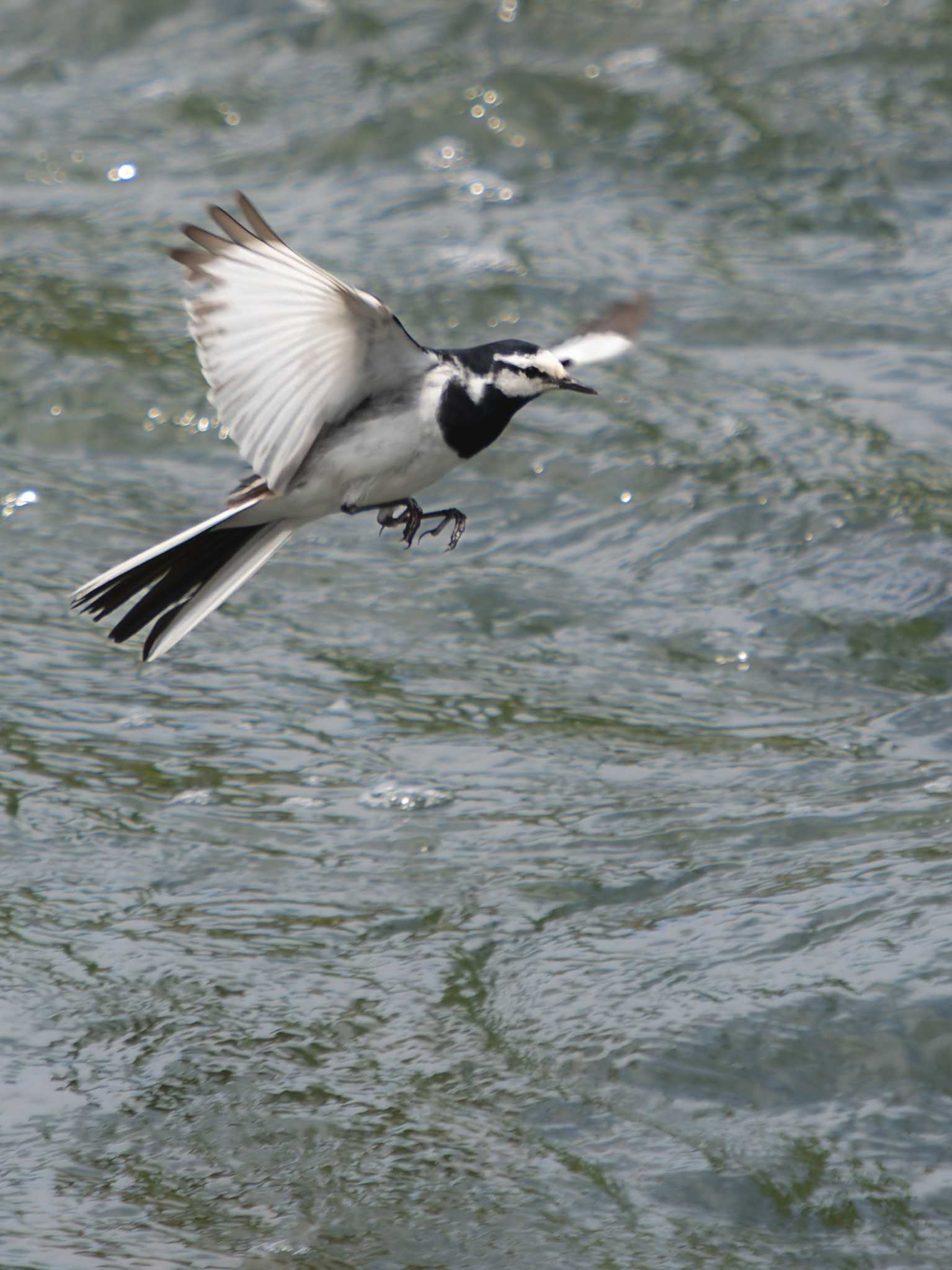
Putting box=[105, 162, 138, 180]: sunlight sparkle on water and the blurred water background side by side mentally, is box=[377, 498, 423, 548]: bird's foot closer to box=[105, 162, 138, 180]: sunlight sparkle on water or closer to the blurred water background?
the blurred water background

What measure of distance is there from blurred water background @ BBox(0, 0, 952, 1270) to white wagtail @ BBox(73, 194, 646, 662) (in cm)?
79

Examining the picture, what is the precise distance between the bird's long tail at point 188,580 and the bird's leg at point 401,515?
24cm

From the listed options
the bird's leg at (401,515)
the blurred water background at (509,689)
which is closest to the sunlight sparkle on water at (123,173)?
the blurred water background at (509,689)

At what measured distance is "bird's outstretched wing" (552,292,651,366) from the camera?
202 inches

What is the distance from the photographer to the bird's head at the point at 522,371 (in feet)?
14.1

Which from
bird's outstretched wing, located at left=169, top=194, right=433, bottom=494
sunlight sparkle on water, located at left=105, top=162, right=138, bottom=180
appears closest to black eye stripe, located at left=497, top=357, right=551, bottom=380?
bird's outstretched wing, located at left=169, top=194, right=433, bottom=494

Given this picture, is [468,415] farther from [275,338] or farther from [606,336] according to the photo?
[606,336]

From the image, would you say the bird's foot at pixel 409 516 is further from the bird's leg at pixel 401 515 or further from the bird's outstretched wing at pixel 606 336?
the bird's outstretched wing at pixel 606 336

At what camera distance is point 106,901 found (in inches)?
187

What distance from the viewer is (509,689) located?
6047mm

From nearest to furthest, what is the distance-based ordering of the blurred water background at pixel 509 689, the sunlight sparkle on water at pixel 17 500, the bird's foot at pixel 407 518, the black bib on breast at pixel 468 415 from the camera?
the blurred water background at pixel 509 689 < the black bib on breast at pixel 468 415 < the bird's foot at pixel 407 518 < the sunlight sparkle on water at pixel 17 500

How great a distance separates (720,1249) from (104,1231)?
1113 mm

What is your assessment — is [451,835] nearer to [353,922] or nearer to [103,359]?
[353,922]

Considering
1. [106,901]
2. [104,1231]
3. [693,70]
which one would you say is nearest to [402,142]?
[693,70]
